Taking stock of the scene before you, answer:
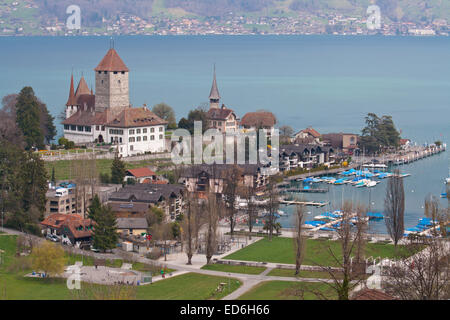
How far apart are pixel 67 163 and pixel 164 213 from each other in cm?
1370

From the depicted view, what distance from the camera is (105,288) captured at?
33969 mm

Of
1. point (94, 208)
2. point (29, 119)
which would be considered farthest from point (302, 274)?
point (29, 119)

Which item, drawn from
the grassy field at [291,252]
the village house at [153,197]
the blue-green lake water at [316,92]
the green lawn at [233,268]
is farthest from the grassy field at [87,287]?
the blue-green lake water at [316,92]

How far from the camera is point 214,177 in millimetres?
58000

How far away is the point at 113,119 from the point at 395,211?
2965cm

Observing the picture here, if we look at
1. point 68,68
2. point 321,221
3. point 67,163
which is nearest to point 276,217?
point 321,221

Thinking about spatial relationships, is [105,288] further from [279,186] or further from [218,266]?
[279,186]

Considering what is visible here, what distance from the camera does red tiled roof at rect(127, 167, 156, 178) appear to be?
58.0 meters

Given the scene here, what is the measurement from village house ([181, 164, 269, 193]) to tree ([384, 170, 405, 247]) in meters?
13.1

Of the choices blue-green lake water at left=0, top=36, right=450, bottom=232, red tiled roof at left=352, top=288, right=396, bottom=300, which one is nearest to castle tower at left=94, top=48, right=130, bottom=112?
blue-green lake water at left=0, top=36, right=450, bottom=232

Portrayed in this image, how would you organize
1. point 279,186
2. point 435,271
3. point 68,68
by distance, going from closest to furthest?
point 435,271 < point 279,186 < point 68,68

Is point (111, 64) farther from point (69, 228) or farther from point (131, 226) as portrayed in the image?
point (69, 228)

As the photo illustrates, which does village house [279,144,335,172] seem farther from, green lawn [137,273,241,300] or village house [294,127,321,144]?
green lawn [137,273,241,300]
